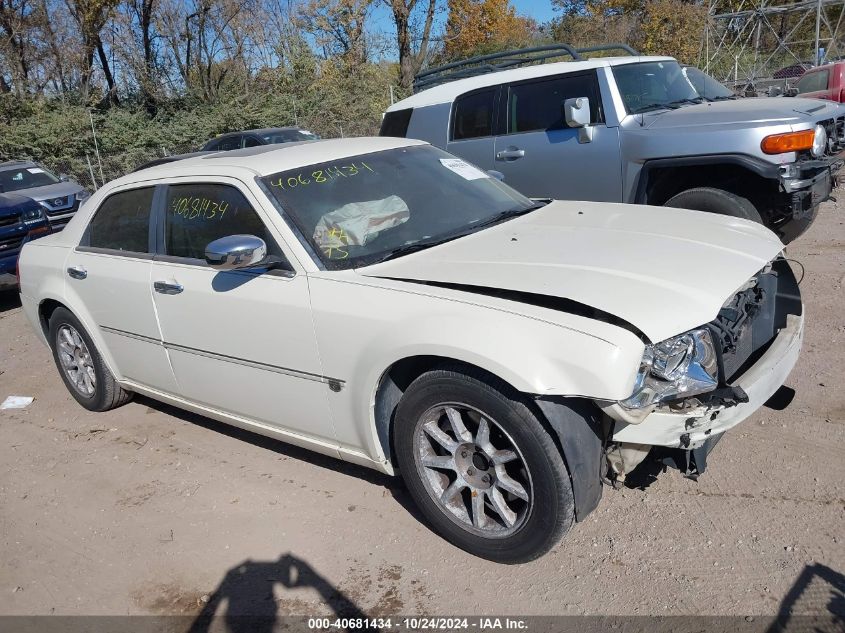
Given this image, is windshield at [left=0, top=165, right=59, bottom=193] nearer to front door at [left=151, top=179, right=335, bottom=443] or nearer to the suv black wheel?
the suv black wheel

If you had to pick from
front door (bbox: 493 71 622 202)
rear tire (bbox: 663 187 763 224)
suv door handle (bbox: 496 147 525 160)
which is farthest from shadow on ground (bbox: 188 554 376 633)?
suv door handle (bbox: 496 147 525 160)

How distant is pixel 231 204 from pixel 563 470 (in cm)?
218

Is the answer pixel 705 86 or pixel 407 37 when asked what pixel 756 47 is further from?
pixel 705 86

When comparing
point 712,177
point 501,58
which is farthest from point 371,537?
point 501,58

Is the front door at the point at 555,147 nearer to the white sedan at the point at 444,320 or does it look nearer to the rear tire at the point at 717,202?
the rear tire at the point at 717,202

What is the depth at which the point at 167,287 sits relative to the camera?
12.8ft

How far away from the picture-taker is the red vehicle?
1412 cm

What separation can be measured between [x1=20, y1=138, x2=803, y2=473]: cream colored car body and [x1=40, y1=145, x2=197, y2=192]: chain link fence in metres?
16.6

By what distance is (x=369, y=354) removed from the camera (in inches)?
120

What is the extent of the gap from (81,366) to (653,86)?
18.2 feet

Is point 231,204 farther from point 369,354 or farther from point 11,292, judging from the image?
point 11,292

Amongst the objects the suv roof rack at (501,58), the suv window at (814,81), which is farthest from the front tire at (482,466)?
the suv window at (814,81)

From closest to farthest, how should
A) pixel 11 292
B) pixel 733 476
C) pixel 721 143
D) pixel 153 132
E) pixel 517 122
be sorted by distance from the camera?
pixel 733 476 < pixel 721 143 < pixel 517 122 < pixel 11 292 < pixel 153 132

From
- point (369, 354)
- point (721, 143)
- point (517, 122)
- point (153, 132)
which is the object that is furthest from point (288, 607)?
point (153, 132)
